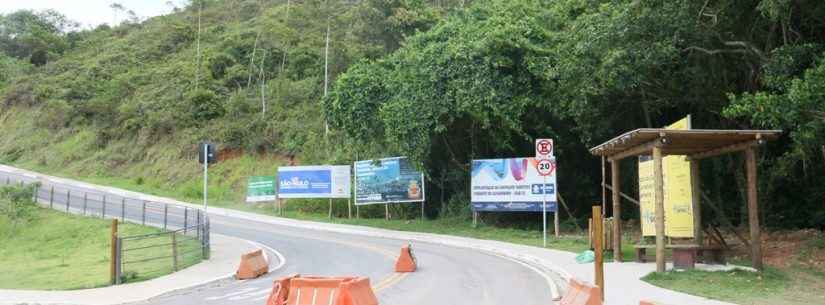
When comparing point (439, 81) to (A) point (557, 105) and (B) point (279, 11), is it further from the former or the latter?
(B) point (279, 11)

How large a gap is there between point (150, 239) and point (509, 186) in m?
13.9

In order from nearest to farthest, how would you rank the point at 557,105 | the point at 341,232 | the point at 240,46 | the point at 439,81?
the point at 557,105 → the point at 439,81 → the point at 341,232 → the point at 240,46

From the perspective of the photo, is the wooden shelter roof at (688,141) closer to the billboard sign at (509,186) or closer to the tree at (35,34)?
the billboard sign at (509,186)

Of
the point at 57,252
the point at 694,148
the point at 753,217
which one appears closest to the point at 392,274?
the point at 694,148

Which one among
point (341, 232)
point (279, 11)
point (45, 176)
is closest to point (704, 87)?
point (341, 232)

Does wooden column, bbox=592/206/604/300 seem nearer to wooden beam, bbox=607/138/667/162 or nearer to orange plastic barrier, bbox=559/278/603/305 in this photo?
orange plastic barrier, bbox=559/278/603/305

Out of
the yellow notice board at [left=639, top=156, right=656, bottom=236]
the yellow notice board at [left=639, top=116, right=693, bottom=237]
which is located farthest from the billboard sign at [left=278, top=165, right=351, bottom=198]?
the yellow notice board at [left=639, top=116, right=693, bottom=237]

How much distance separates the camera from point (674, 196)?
17.5m

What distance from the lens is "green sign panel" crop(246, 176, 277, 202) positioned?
43156 millimetres

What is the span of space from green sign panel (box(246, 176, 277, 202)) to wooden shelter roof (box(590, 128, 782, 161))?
28.7 m

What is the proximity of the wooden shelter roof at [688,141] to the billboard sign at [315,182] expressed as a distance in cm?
2256

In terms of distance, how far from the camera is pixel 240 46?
76125 mm

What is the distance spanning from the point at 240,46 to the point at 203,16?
95.7 ft

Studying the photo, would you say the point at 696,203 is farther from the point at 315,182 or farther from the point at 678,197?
the point at 315,182
